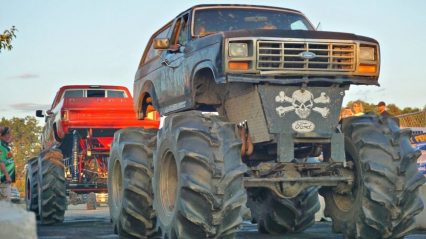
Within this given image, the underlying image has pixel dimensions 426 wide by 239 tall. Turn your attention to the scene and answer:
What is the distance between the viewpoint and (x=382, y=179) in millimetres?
8734

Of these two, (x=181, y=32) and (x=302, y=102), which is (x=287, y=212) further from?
(x=302, y=102)

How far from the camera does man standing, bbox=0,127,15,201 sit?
1291 centimetres

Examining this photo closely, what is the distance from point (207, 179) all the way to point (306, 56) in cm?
180

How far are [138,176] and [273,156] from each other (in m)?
1.85

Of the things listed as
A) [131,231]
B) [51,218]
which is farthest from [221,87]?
[51,218]

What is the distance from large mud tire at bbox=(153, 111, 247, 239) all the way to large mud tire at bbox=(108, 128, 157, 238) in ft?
6.15

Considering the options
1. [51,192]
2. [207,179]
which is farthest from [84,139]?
[207,179]

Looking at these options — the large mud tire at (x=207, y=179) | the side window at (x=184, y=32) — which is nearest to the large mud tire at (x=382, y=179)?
the large mud tire at (x=207, y=179)

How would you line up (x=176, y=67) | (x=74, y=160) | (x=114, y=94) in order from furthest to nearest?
1. (x=114, y=94)
2. (x=74, y=160)
3. (x=176, y=67)

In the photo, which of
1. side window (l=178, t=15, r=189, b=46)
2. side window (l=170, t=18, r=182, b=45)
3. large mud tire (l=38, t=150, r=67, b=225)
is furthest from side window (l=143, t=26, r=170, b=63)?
large mud tire (l=38, t=150, r=67, b=225)

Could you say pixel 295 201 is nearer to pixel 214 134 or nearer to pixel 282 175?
pixel 282 175

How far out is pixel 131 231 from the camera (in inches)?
416

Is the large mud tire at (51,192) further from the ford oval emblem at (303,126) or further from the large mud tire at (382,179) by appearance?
the ford oval emblem at (303,126)

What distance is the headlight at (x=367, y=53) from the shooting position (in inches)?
354
